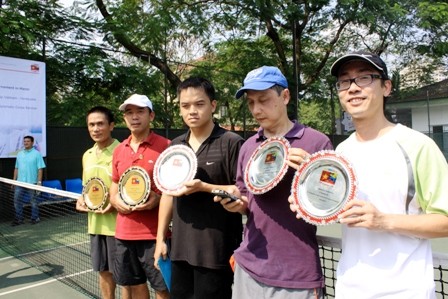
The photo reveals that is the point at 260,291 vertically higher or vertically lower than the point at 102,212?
lower

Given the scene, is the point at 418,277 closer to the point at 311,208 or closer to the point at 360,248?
the point at 360,248

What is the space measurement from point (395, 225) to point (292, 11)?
38.5 feet

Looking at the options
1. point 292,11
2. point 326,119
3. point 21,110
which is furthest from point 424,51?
point 21,110

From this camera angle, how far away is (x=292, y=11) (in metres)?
12.1

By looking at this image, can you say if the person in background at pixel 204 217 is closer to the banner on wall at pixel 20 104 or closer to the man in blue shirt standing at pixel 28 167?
the man in blue shirt standing at pixel 28 167

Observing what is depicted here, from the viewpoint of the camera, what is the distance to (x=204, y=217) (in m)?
2.29

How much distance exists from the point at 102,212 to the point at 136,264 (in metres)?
0.53

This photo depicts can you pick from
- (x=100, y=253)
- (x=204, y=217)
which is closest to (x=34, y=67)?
(x=100, y=253)

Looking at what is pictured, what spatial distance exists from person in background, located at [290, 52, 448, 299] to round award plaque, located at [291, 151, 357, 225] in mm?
45

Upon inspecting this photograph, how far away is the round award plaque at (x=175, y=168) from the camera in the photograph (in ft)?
7.22

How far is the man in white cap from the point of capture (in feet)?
9.41

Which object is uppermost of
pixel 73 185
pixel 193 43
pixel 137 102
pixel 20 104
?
pixel 193 43

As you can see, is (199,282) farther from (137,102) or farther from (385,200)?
(137,102)

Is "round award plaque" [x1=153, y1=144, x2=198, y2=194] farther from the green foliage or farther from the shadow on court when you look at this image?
the green foliage
